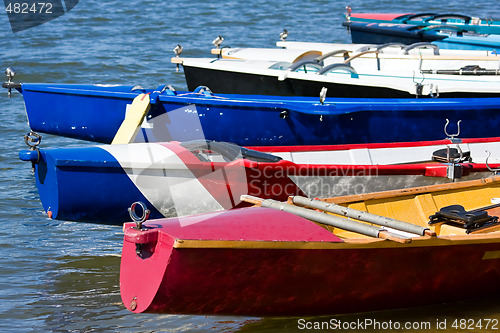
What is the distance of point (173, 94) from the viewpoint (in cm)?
945

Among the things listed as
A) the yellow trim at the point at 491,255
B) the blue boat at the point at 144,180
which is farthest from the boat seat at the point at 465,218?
the blue boat at the point at 144,180

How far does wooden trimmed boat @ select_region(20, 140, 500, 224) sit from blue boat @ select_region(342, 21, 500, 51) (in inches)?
242

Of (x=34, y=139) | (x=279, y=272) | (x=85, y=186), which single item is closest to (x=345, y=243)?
(x=279, y=272)

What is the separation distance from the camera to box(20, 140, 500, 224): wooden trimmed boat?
7.41 metres

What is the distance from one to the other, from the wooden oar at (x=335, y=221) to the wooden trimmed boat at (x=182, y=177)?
2.98ft

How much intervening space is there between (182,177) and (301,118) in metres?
2.21

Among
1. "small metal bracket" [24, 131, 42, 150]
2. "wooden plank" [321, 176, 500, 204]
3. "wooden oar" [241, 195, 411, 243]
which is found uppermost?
"small metal bracket" [24, 131, 42, 150]

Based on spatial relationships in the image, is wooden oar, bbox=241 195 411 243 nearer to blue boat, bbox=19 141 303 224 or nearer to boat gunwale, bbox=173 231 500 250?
boat gunwale, bbox=173 231 500 250

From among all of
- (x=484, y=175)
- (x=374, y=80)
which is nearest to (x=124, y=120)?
(x=374, y=80)

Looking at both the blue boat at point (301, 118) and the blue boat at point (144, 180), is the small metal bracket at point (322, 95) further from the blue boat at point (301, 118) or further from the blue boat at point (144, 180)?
the blue boat at point (144, 180)

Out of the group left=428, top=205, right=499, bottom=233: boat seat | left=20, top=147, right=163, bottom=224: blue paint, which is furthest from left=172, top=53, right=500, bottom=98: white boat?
left=20, top=147, right=163, bottom=224: blue paint

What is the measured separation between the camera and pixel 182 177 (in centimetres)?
750

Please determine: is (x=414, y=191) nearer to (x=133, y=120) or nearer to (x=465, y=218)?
(x=465, y=218)

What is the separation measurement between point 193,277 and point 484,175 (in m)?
3.79
